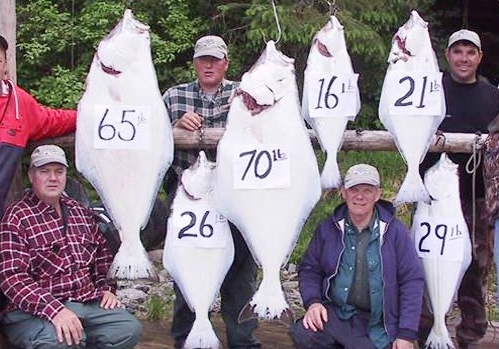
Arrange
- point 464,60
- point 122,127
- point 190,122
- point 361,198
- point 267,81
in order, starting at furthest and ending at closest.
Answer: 1. point 464,60
2. point 190,122
3. point 361,198
4. point 122,127
5. point 267,81

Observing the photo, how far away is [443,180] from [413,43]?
591 mm

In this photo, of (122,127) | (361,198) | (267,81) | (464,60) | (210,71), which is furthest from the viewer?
(464,60)

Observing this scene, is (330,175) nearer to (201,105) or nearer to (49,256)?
(201,105)

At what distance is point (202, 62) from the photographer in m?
3.90

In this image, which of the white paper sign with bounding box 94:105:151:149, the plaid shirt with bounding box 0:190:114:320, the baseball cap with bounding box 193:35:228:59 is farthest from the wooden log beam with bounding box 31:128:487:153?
the plaid shirt with bounding box 0:190:114:320

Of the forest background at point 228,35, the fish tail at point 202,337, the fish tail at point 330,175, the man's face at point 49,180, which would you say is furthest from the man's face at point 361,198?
the forest background at point 228,35

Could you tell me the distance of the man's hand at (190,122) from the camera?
148 inches

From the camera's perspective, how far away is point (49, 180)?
3.70 meters

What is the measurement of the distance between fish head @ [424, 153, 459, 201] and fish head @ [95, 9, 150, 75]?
131cm

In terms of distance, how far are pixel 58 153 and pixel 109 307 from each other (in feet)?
2.33

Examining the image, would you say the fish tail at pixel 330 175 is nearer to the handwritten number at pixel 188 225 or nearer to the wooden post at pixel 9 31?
the handwritten number at pixel 188 225

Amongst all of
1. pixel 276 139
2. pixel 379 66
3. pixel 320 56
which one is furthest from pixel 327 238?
pixel 379 66

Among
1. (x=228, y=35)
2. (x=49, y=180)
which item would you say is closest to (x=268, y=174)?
(x=49, y=180)

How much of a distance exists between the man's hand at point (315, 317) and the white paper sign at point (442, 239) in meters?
0.49
